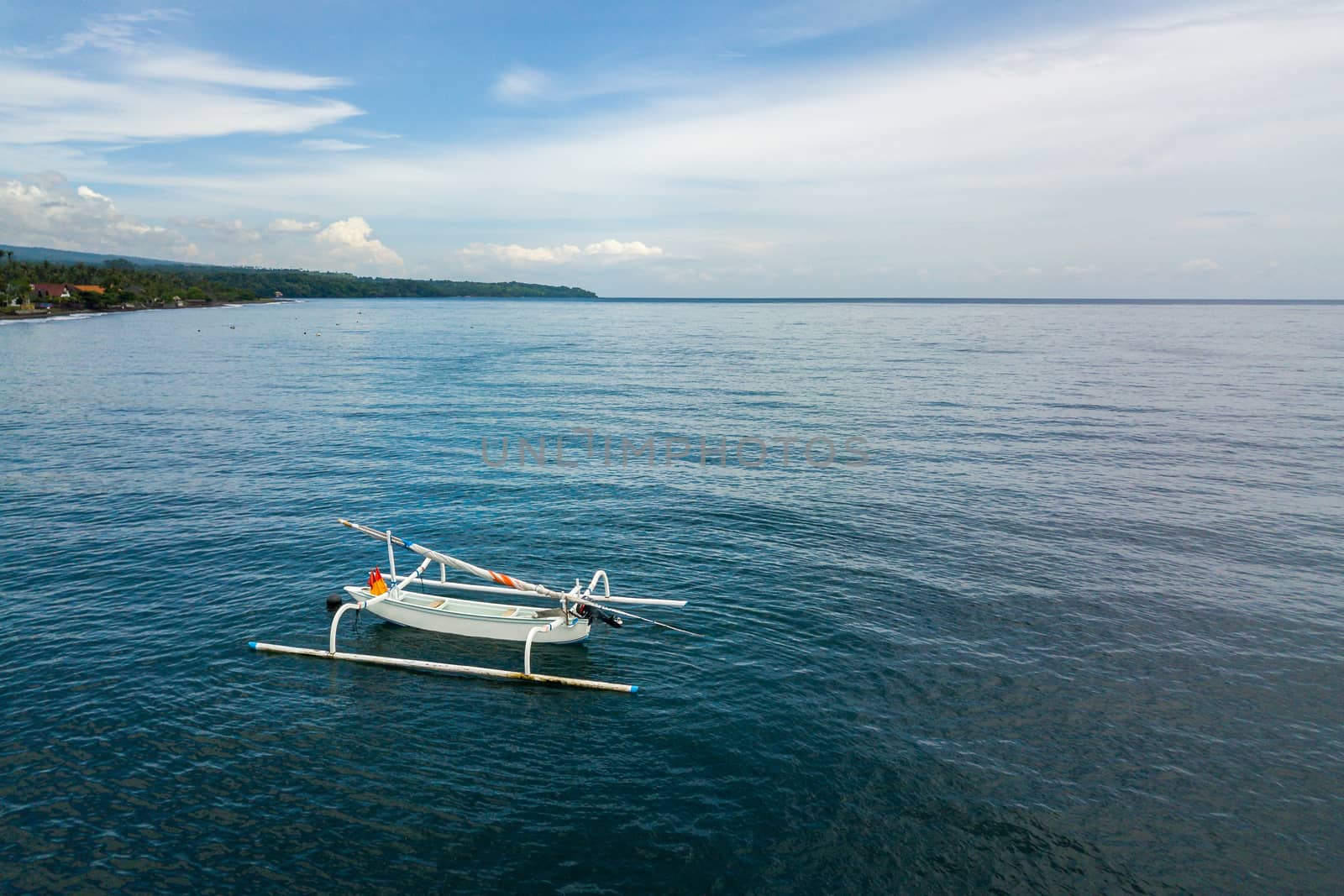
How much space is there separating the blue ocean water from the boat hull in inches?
33.3

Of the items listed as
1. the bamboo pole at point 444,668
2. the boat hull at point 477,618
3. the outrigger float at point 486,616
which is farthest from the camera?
the boat hull at point 477,618

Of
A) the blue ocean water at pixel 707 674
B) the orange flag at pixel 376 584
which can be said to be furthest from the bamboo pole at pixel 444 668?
the orange flag at pixel 376 584

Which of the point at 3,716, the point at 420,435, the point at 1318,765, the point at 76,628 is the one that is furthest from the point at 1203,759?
the point at 420,435

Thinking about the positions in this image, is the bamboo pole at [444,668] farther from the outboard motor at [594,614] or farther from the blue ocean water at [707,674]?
the outboard motor at [594,614]

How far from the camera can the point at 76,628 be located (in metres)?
35.2

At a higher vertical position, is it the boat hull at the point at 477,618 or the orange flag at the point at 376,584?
the orange flag at the point at 376,584

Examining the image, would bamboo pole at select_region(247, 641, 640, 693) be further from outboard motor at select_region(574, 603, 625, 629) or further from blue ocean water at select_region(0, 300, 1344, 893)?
outboard motor at select_region(574, 603, 625, 629)

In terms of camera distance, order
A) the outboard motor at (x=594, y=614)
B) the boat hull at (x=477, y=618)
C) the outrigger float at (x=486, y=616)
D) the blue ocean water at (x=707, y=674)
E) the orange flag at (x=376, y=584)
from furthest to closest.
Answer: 1. the orange flag at (x=376, y=584)
2. the boat hull at (x=477, y=618)
3. the outboard motor at (x=594, y=614)
4. the outrigger float at (x=486, y=616)
5. the blue ocean water at (x=707, y=674)

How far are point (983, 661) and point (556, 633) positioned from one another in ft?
62.7

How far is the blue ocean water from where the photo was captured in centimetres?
2247

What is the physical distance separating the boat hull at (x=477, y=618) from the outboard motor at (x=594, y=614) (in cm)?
30

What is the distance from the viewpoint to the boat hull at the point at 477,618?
34.1m

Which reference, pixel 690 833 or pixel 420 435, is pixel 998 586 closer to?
pixel 690 833

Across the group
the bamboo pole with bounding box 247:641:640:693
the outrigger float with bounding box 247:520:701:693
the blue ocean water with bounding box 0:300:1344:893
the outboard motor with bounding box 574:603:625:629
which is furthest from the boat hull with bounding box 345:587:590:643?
the bamboo pole with bounding box 247:641:640:693
